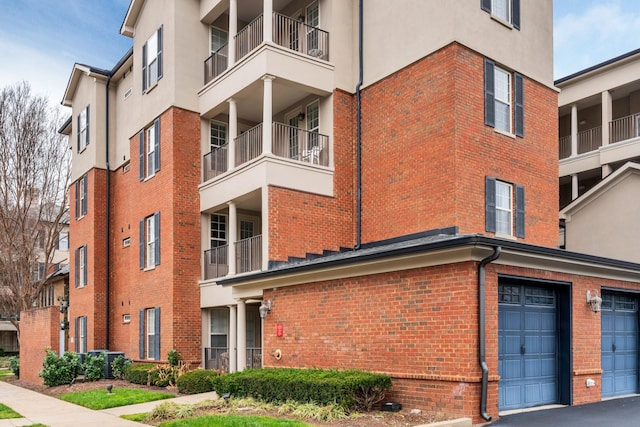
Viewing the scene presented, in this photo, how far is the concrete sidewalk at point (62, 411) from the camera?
43.2ft

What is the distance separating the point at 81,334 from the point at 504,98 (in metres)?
21.0

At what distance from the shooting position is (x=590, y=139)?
2878 cm

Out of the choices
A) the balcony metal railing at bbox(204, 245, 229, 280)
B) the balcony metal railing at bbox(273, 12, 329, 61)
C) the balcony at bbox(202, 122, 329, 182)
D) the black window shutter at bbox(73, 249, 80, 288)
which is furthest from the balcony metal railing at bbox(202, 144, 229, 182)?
the black window shutter at bbox(73, 249, 80, 288)

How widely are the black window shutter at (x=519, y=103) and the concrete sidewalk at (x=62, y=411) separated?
1133cm

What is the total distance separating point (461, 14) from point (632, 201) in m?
9.43

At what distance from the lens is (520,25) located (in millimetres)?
18641

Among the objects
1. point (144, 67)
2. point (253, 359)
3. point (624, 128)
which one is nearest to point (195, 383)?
point (253, 359)

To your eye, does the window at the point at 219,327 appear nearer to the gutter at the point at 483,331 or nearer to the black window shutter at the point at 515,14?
the gutter at the point at 483,331

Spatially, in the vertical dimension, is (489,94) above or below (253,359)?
above

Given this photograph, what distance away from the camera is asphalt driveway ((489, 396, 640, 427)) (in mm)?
11000

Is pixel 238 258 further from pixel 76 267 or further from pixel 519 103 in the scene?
pixel 76 267

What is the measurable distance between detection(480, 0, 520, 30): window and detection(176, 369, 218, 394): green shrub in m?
13.2

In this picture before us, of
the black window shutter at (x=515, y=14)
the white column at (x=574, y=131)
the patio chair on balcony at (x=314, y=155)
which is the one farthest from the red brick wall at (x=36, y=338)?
the white column at (x=574, y=131)


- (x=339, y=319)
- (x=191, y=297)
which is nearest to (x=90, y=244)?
(x=191, y=297)
